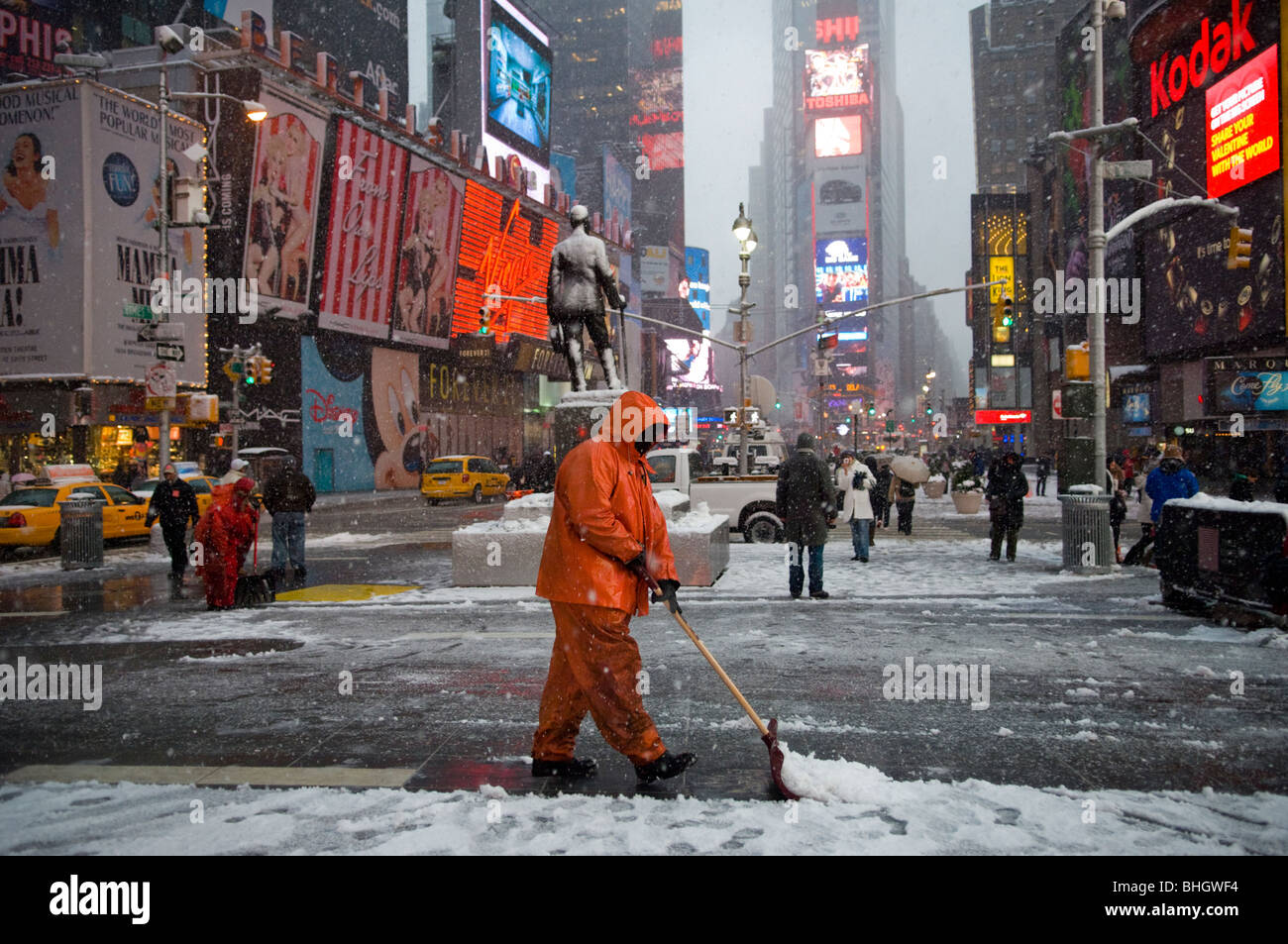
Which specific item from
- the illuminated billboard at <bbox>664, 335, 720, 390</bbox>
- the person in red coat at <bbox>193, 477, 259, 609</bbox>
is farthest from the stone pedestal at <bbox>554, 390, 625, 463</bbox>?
the illuminated billboard at <bbox>664, 335, 720, 390</bbox>

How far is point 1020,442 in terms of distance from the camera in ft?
239

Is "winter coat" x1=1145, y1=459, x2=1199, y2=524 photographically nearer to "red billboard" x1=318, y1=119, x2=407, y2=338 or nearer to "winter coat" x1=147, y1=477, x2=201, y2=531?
"winter coat" x1=147, y1=477, x2=201, y2=531

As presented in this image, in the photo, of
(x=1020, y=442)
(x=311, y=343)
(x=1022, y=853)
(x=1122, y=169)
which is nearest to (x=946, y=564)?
(x=1122, y=169)

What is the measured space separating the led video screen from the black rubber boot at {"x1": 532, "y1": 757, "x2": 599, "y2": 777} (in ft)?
181

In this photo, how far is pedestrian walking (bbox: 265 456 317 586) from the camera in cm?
1240

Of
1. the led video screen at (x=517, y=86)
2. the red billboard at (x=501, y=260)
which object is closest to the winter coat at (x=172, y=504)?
the red billboard at (x=501, y=260)

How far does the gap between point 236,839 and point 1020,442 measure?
253 ft

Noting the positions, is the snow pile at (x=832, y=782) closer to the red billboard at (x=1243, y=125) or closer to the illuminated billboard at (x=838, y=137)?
the red billboard at (x=1243, y=125)

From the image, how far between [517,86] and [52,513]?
48.6 metres

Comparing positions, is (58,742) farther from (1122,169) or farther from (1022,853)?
(1122,169)

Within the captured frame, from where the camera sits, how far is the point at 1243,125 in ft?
93.7

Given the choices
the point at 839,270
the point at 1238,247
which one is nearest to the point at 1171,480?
the point at 1238,247

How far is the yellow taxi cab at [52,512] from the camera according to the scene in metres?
16.3

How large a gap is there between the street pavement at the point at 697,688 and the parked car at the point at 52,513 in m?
6.45
